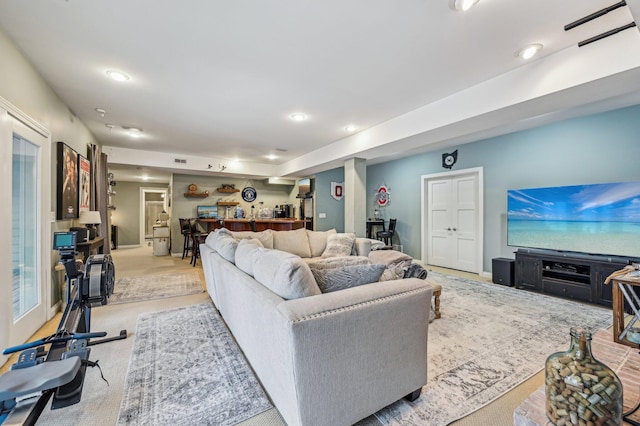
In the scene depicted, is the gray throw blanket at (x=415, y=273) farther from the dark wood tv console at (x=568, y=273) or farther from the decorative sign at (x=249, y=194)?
the decorative sign at (x=249, y=194)

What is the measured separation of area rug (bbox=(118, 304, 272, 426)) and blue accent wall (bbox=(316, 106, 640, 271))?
4.79 metres

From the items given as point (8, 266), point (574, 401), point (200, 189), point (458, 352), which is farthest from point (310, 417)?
point (200, 189)

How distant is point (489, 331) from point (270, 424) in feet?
7.39

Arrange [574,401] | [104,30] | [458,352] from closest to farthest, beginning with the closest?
1. [574,401]
2. [104,30]
3. [458,352]

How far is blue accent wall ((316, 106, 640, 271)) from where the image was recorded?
3.61 metres

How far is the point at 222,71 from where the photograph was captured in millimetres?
2721

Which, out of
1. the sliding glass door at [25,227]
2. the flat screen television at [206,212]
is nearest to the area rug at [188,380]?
the sliding glass door at [25,227]

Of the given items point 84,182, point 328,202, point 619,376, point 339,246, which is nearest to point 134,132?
point 84,182

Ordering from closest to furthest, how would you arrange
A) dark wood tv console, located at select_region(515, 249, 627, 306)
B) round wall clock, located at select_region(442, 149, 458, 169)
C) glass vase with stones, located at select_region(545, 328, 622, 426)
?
glass vase with stones, located at select_region(545, 328, 622, 426) < dark wood tv console, located at select_region(515, 249, 627, 306) < round wall clock, located at select_region(442, 149, 458, 169)

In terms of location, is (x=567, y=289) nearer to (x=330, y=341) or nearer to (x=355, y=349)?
(x=355, y=349)

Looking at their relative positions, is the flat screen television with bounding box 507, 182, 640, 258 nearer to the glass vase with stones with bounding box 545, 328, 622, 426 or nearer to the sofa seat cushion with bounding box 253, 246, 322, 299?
the glass vase with stones with bounding box 545, 328, 622, 426

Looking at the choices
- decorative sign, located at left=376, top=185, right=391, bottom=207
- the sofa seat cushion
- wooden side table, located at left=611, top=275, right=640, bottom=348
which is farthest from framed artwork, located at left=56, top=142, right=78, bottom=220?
decorative sign, located at left=376, top=185, right=391, bottom=207

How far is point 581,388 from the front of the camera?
2.78 feet

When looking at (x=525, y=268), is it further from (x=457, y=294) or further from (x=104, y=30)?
(x=104, y=30)
